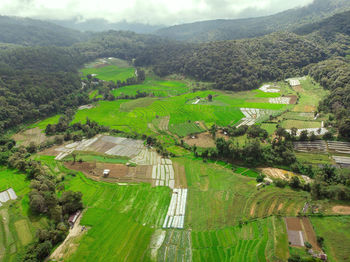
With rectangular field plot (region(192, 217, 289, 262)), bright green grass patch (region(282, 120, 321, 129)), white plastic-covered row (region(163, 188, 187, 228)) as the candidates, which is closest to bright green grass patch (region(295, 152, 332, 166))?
bright green grass patch (region(282, 120, 321, 129))

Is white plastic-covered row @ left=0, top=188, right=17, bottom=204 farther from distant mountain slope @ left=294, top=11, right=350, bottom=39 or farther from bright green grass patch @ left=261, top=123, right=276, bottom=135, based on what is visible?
distant mountain slope @ left=294, top=11, right=350, bottom=39

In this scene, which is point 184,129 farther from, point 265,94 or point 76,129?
point 265,94

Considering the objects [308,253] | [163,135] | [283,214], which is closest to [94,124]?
[163,135]

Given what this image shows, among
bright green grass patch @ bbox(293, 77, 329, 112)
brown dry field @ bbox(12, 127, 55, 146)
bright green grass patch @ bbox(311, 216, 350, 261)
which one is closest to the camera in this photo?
bright green grass patch @ bbox(311, 216, 350, 261)

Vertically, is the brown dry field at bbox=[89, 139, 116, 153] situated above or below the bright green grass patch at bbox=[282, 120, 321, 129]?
below

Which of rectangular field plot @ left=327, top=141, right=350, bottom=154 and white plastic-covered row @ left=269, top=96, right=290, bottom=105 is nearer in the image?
rectangular field plot @ left=327, top=141, right=350, bottom=154

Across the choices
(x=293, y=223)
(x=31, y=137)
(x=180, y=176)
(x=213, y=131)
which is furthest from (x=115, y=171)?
(x=31, y=137)
